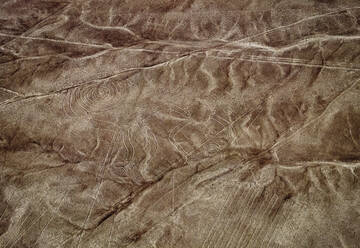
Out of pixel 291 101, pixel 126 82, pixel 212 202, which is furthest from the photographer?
pixel 126 82

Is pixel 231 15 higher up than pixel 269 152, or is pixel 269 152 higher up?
pixel 231 15

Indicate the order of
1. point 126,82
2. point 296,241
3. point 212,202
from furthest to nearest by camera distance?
point 126,82 → point 212,202 → point 296,241

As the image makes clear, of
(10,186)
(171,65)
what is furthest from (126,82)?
(10,186)

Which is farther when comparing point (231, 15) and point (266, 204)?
point (231, 15)

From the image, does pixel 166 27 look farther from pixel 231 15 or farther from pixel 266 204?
pixel 266 204

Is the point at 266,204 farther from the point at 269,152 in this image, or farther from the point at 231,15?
the point at 231,15

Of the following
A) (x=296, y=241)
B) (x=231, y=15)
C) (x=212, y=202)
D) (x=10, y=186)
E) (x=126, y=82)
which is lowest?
(x=296, y=241)
